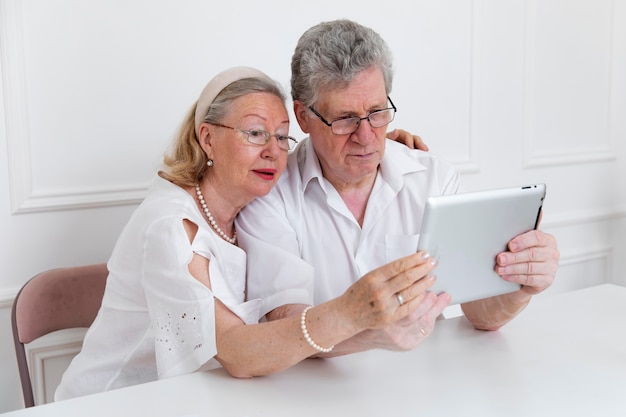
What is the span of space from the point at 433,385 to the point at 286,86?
1.45 meters

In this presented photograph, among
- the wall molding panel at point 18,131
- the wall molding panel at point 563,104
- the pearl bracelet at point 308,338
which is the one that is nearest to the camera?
the pearl bracelet at point 308,338

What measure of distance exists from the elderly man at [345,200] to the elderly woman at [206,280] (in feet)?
0.26

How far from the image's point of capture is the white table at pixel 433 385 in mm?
1411

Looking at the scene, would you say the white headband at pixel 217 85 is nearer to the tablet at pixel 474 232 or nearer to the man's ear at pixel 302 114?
the man's ear at pixel 302 114

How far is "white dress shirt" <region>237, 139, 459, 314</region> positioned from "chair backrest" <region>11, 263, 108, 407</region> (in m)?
0.59

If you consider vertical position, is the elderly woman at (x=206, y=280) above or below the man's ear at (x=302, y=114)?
below

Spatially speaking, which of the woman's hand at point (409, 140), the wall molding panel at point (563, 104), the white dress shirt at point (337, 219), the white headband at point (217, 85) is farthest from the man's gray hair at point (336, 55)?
the wall molding panel at point (563, 104)

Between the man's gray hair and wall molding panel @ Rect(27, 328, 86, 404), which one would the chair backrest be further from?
the man's gray hair

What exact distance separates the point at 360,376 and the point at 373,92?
0.72 m

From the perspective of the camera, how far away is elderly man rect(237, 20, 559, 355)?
5.84 feet

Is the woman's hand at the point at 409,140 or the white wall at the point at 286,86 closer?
the woman's hand at the point at 409,140

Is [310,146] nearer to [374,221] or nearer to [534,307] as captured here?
[374,221]

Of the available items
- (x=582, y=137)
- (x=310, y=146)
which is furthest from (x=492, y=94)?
(x=310, y=146)

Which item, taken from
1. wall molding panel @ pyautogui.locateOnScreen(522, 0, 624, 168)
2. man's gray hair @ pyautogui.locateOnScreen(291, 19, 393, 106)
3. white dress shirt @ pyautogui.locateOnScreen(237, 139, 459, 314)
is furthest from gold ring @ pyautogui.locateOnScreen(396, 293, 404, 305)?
wall molding panel @ pyautogui.locateOnScreen(522, 0, 624, 168)
